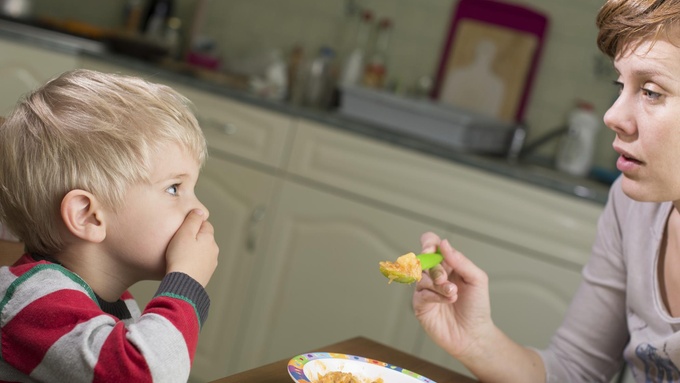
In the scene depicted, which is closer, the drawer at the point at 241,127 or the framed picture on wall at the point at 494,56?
the drawer at the point at 241,127

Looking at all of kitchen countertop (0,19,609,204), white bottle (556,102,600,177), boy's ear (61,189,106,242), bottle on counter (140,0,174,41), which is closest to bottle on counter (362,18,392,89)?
kitchen countertop (0,19,609,204)

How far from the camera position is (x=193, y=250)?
3.39 feet

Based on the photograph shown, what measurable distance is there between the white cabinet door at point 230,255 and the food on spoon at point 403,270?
169 cm

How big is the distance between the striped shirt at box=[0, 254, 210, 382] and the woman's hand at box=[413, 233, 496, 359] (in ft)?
1.27

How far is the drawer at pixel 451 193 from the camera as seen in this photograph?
95.8 inches

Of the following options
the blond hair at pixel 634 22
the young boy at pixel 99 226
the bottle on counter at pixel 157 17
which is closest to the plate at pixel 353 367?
the young boy at pixel 99 226

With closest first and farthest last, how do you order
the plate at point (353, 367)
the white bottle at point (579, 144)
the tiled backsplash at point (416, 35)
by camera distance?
1. the plate at point (353, 367)
2. the white bottle at point (579, 144)
3. the tiled backsplash at point (416, 35)

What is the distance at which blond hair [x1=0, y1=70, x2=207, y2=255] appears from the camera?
3.29 ft

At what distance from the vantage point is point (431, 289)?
48.8 inches

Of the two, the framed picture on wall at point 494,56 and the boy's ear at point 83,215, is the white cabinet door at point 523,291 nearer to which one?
the framed picture on wall at point 494,56

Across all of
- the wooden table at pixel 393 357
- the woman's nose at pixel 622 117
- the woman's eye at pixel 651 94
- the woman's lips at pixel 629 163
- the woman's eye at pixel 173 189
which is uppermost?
the woman's eye at pixel 651 94

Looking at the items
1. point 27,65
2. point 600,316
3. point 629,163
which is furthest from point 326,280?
point 629,163

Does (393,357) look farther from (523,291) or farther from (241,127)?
(241,127)

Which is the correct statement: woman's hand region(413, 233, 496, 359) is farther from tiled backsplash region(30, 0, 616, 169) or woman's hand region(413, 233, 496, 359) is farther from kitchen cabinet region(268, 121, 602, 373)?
tiled backsplash region(30, 0, 616, 169)
